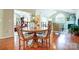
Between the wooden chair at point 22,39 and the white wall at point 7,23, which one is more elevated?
the white wall at point 7,23

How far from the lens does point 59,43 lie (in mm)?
3605

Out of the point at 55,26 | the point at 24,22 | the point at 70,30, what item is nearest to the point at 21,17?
the point at 24,22

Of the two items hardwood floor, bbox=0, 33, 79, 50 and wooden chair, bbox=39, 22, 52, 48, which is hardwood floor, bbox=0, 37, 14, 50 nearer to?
hardwood floor, bbox=0, 33, 79, 50

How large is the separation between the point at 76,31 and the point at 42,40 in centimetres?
64

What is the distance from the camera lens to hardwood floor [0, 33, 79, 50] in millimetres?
3578

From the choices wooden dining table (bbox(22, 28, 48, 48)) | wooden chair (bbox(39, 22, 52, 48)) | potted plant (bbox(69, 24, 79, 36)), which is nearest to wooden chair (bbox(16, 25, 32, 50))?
wooden dining table (bbox(22, 28, 48, 48))

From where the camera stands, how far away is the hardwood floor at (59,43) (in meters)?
3.58

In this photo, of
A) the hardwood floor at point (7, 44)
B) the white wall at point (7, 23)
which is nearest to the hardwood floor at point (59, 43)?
the hardwood floor at point (7, 44)

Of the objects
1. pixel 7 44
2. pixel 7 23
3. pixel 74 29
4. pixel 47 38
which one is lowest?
pixel 7 44

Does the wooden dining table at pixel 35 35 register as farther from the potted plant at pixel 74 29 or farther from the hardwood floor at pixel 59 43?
the potted plant at pixel 74 29

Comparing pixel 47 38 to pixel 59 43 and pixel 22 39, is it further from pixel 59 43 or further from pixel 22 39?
pixel 22 39

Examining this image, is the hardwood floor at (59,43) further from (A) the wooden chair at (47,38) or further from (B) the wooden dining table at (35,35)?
(B) the wooden dining table at (35,35)

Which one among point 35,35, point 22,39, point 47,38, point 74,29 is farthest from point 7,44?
point 74,29
